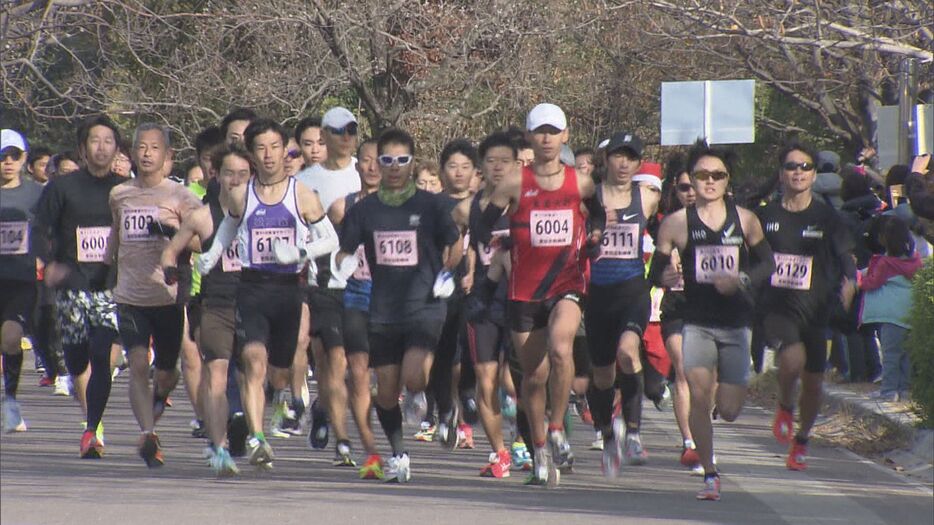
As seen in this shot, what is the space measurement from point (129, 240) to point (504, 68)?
52.2 ft

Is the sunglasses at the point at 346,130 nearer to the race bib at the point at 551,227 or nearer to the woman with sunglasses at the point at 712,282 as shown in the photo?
the race bib at the point at 551,227

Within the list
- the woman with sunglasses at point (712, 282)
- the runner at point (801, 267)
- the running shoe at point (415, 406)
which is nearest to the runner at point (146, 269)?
the running shoe at point (415, 406)

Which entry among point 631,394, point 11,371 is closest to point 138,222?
point 11,371

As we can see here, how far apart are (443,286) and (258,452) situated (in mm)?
1365

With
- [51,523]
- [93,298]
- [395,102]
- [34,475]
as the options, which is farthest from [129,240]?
[395,102]

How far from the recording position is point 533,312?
410 inches

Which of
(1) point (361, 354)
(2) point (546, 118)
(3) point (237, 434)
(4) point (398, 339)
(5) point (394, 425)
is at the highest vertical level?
(2) point (546, 118)

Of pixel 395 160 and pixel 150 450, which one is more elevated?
pixel 395 160

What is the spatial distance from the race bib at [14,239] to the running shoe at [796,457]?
5544 millimetres

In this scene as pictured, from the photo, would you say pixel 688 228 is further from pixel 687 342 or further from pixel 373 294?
pixel 373 294

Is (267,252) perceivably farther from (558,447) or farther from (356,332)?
(558,447)

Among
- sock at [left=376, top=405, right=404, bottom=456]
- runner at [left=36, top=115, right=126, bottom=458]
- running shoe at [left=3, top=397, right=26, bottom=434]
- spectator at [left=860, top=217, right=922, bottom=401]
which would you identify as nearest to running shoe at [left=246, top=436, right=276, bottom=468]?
sock at [left=376, top=405, right=404, bottom=456]

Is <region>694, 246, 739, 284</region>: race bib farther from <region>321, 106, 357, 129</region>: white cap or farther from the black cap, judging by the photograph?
<region>321, 106, 357, 129</region>: white cap

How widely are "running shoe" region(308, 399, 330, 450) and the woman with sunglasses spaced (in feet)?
8.91
